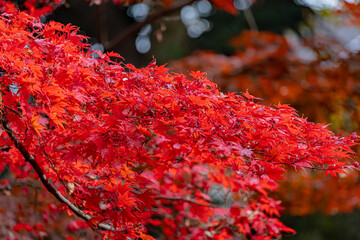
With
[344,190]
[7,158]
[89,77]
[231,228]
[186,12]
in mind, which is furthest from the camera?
[186,12]

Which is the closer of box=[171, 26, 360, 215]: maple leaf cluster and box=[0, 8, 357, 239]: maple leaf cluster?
box=[0, 8, 357, 239]: maple leaf cluster

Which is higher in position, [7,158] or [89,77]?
[89,77]

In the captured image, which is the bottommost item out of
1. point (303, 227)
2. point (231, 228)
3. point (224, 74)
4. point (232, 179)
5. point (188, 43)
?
point (303, 227)

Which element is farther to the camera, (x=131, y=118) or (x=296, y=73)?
(x=296, y=73)

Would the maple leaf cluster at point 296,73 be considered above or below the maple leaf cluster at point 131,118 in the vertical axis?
below

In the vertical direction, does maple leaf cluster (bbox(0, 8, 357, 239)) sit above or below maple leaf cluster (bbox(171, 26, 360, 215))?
above

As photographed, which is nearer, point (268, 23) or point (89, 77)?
point (89, 77)

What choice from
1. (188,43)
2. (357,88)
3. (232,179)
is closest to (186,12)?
(188,43)

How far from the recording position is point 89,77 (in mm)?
1974

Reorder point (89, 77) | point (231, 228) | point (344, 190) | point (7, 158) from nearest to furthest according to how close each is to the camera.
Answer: point (89, 77) → point (7, 158) → point (231, 228) → point (344, 190)

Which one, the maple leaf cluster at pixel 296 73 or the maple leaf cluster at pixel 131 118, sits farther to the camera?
the maple leaf cluster at pixel 296 73

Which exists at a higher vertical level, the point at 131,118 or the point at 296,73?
the point at 131,118

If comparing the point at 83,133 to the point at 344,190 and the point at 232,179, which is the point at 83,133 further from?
the point at 344,190

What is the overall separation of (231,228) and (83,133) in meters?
2.07
